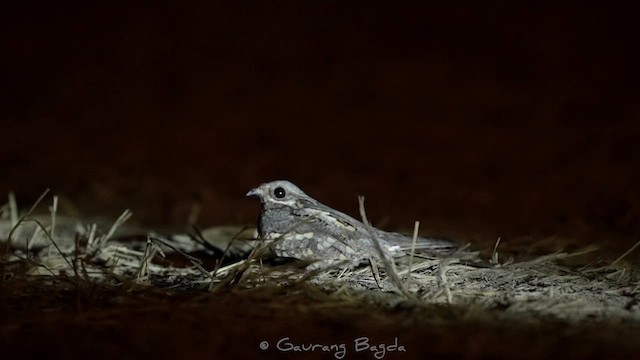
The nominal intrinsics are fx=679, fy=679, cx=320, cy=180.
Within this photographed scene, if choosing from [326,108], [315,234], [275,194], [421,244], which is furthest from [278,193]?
[326,108]

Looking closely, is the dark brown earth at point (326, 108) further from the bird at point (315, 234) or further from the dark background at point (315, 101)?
the bird at point (315, 234)

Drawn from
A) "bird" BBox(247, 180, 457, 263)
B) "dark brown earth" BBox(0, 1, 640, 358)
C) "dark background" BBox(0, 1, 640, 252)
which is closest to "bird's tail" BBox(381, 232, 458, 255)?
"bird" BBox(247, 180, 457, 263)

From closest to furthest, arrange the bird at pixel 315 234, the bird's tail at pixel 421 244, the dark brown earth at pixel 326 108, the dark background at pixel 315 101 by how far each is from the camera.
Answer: the bird at pixel 315 234 < the bird's tail at pixel 421 244 < the dark brown earth at pixel 326 108 < the dark background at pixel 315 101

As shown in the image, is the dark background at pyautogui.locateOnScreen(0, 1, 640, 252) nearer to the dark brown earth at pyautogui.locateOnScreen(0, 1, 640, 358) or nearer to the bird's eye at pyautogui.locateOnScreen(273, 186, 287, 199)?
the dark brown earth at pyautogui.locateOnScreen(0, 1, 640, 358)

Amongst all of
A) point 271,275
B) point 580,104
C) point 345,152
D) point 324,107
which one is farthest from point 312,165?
point 271,275

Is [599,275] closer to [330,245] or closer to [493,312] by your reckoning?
[493,312]

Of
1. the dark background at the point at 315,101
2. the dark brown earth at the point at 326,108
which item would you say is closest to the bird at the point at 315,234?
the dark brown earth at the point at 326,108

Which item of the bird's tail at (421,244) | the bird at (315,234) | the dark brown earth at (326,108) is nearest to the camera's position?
the bird at (315,234)
